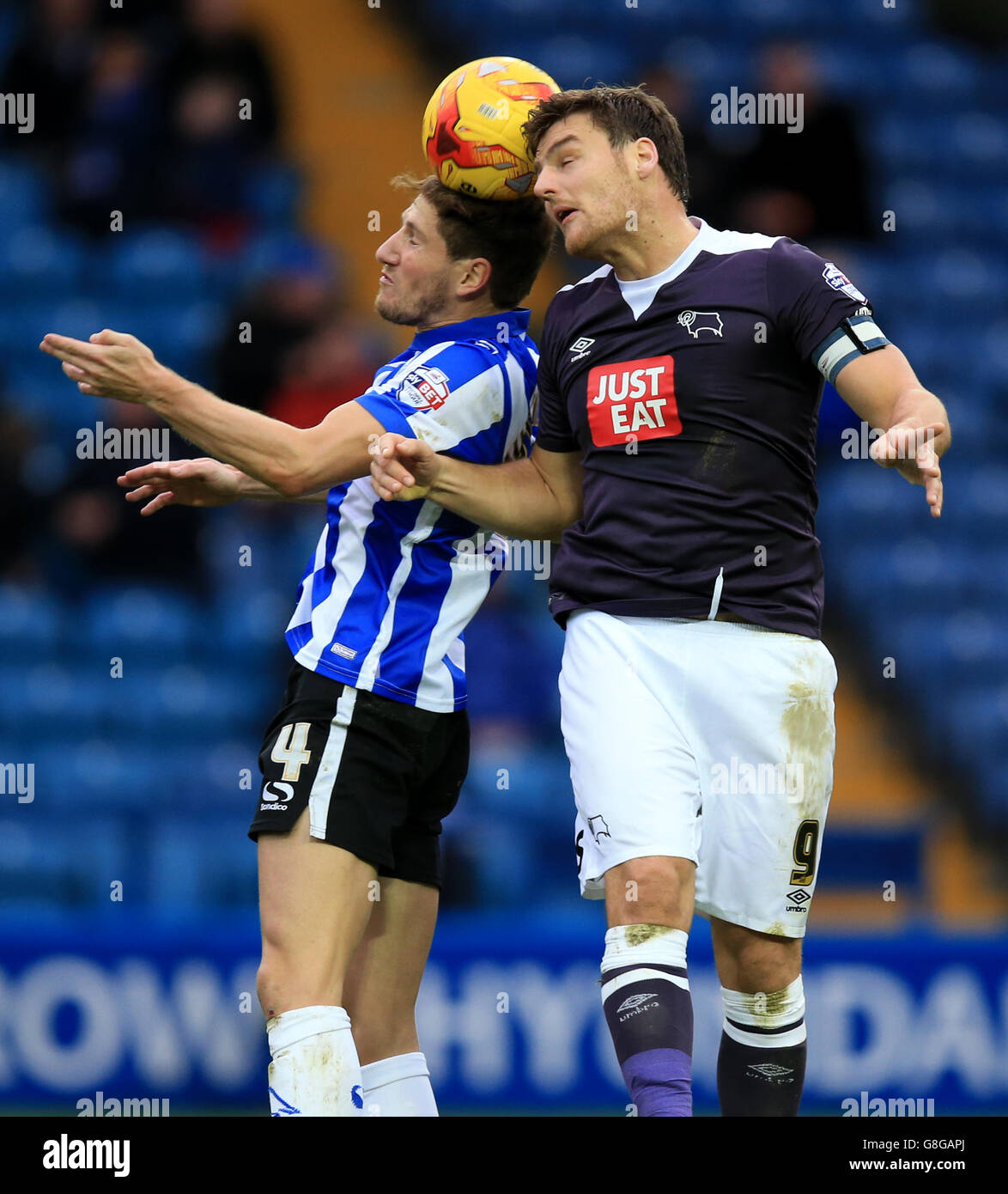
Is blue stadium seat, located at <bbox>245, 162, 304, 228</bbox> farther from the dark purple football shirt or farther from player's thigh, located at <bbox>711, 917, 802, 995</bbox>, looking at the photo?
player's thigh, located at <bbox>711, 917, 802, 995</bbox>

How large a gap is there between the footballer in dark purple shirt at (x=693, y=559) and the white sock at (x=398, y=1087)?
684 millimetres

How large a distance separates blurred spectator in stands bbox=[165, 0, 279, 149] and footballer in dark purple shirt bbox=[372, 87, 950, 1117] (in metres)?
6.14

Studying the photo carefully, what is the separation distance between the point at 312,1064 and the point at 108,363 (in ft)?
5.29

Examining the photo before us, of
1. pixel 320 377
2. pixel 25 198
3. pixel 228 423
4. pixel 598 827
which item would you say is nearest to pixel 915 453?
pixel 598 827

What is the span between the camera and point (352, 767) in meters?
3.81

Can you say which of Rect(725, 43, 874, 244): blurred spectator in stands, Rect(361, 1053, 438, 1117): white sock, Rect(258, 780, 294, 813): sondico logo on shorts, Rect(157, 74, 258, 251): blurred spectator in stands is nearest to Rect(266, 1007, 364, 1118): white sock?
Rect(361, 1053, 438, 1117): white sock

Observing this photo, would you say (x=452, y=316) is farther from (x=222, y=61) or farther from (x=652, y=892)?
(x=222, y=61)

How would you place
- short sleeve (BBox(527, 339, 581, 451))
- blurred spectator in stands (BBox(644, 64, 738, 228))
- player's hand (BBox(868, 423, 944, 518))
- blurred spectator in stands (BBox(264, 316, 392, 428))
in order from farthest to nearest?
blurred spectator in stands (BBox(644, 64, 738, 228)) < blurred spectator in stands (BBox(264, 316, 392, 428)) < short sleeve (BBox(527, 339, 581, 451)) < player's hand (BBox(868, 423, 944, 518))

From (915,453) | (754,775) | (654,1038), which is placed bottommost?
(654,1038)

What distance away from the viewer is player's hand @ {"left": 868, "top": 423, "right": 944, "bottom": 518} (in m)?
3.24

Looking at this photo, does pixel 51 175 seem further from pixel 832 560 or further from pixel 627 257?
pixel 627 257

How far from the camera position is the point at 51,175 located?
9891 millimetres
